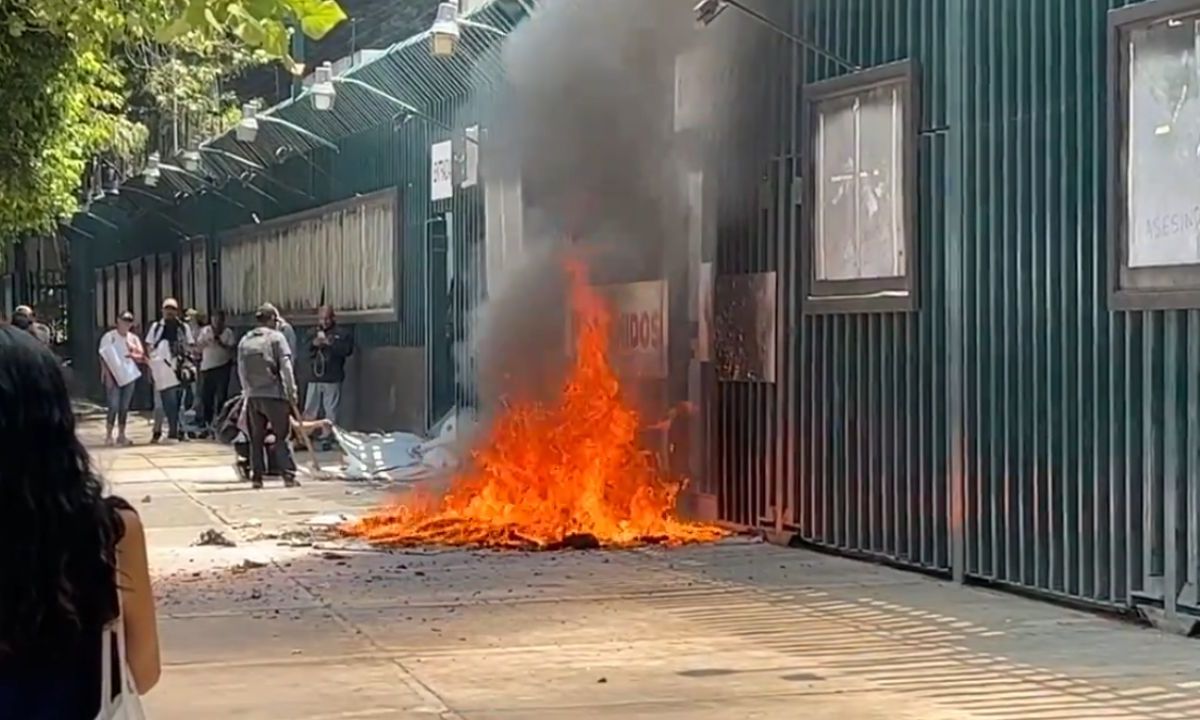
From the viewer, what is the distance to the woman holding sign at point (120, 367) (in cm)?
2153

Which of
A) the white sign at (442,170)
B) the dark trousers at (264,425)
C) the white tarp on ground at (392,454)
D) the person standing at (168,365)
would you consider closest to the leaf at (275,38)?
the white tarp on ground at (392,454)

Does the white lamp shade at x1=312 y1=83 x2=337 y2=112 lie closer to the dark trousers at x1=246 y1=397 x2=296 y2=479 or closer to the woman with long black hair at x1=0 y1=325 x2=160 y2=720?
the dark trousers at x1=246 y1=397 x2=296 y2=479

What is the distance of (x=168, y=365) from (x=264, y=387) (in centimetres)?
678

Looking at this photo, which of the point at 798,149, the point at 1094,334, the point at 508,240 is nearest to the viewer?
the point at 1094,334

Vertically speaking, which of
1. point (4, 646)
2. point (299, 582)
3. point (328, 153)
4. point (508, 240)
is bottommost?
point (299, 582)

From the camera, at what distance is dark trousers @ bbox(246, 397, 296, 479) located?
1595 centimetres

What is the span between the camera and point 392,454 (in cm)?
1688

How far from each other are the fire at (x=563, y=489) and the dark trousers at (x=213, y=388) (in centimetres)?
1007

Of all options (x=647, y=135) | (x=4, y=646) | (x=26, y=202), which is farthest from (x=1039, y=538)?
(x=26, y=202)

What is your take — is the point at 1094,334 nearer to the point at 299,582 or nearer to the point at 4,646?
the point at 299,582

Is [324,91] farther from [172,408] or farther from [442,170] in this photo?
[172,408]

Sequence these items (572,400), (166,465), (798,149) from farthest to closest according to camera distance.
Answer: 1. (166,465)
2. (572,400)
3. (798,149)

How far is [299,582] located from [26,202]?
10.6m

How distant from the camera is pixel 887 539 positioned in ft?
34.8
